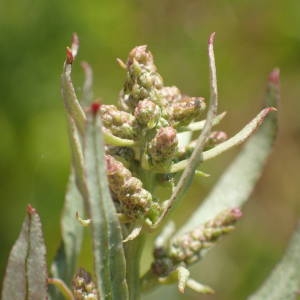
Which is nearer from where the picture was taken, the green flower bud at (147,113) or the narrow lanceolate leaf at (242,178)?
the green flower bud at (147,113)

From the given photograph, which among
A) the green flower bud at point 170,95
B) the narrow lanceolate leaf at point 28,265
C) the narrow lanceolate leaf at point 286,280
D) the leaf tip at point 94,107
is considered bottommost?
the narrow lanceolate leaf at point 286,280

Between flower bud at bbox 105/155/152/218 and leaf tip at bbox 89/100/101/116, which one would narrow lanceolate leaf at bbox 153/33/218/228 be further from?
leaf tip at bbox 89/100/101/116

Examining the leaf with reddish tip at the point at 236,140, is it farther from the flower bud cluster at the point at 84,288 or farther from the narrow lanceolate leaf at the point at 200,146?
the flower bud cluster at the point at 84,288

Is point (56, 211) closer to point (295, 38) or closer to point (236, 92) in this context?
point (236, 92)

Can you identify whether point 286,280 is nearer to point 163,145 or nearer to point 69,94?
point 163,145

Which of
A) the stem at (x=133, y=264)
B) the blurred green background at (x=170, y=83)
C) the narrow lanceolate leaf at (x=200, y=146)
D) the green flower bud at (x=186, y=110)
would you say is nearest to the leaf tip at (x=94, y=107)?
the narrow lanceolate leaf at (x=200, y=146)

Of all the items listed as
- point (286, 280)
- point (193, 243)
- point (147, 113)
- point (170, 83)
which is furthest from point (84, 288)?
point (170, 83)
